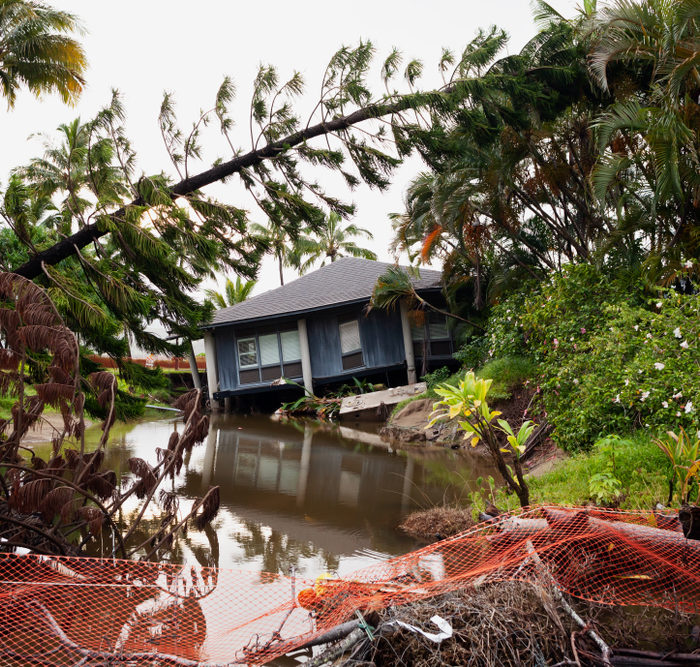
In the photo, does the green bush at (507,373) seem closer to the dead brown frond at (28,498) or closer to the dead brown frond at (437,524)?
the dead brown frond at (437,524)


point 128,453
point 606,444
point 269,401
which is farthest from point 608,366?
point 269,401

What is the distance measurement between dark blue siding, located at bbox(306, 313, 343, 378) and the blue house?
35 millimetres

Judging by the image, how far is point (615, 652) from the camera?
3.83m

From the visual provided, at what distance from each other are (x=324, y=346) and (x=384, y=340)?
2221mm

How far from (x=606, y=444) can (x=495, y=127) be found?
20.2 feet

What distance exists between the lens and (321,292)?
24.1 metres

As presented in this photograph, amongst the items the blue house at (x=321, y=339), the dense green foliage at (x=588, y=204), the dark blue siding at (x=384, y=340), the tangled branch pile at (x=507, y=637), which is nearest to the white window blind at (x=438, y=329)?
the blue house at (x=321, y=339)

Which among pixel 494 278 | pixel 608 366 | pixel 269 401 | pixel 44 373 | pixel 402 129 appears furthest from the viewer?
pixel 269 401


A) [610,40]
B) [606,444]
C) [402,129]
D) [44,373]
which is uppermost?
[610,40]

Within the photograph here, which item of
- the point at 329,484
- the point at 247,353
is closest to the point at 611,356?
the point at 329,484

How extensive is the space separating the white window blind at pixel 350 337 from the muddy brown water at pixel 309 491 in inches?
226

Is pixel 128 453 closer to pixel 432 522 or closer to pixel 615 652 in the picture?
pixel 432 522

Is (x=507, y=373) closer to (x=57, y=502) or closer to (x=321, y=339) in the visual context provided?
(x=321, y=339)

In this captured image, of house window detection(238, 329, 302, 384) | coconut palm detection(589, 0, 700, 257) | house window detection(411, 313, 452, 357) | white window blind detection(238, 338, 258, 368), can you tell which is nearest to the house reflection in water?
coconut palm detection(589, 0, 700, 257)
